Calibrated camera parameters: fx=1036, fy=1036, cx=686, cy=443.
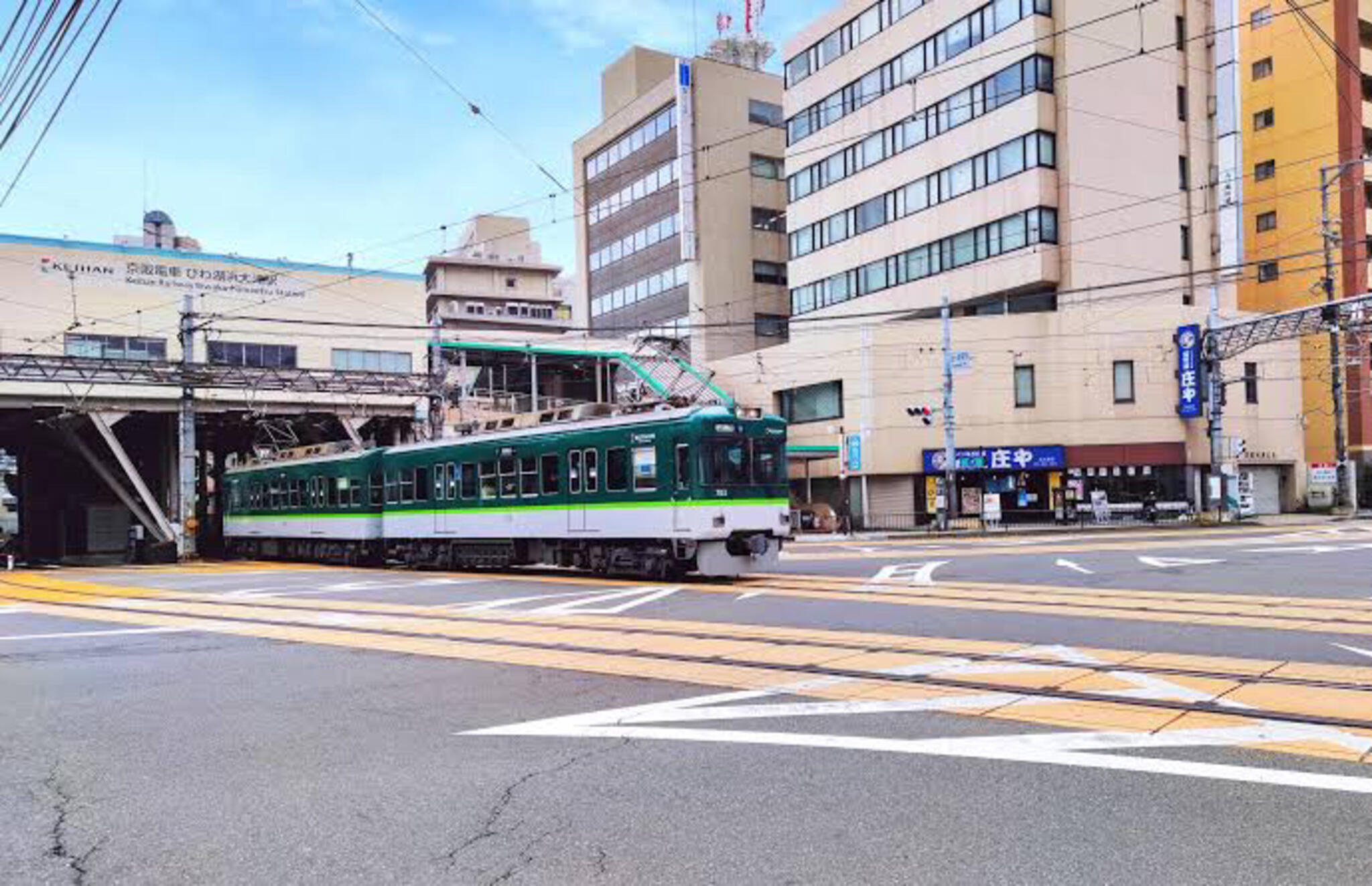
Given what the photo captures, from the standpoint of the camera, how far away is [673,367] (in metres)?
52.4

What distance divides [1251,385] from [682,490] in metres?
34.5

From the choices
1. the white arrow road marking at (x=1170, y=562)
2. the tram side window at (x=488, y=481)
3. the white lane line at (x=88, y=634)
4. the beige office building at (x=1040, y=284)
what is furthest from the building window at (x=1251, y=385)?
the white lane line at (x=88, y=634)

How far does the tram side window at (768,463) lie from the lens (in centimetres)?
1886

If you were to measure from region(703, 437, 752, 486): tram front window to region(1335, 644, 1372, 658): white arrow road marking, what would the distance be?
401 inches

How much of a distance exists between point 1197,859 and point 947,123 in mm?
42964

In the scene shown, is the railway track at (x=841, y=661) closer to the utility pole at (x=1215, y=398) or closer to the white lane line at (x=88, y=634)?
the white lane line at (x=88, y=634)

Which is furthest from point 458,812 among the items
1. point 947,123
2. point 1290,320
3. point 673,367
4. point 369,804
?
point 673,367

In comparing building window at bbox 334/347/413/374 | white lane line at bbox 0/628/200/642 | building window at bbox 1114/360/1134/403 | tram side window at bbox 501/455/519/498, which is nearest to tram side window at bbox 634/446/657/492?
tram side window at bbox 501/455/519/498

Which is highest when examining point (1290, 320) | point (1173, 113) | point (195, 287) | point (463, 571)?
point (1173, 113)

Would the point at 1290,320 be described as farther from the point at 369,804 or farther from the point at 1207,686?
the point at 369,804

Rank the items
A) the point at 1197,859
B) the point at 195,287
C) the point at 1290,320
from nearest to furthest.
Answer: the point at 1197,859 → the point at 1290,320 → the point at 195,287

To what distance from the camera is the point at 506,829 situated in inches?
193

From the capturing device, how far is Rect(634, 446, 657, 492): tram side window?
1856cm

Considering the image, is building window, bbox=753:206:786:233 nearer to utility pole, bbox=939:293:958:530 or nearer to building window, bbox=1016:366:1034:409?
building window, bbox=1016:366:1034:409
